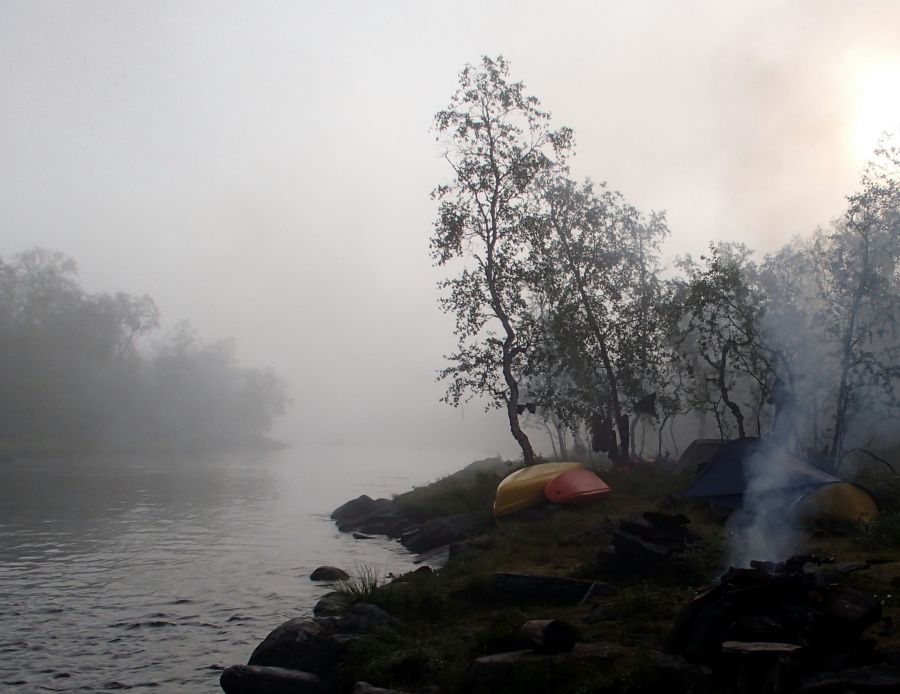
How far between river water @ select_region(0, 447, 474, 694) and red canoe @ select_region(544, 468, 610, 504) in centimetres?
540

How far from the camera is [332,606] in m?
14.6

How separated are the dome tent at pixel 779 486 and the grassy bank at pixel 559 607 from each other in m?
0.75

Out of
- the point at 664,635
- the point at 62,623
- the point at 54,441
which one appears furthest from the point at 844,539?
the point at 54,441

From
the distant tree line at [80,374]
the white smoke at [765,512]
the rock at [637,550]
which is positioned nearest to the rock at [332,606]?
the rock at [637,550]

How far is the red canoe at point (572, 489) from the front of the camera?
76.1 feet

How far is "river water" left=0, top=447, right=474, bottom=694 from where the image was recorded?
40.5ft

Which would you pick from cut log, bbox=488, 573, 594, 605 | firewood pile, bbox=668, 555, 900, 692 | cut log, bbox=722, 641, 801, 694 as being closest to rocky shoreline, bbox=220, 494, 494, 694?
cut log, bbox=488, 573, 594, 605

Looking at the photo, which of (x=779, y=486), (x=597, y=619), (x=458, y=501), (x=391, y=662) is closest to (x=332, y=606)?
(x=391, y=662)

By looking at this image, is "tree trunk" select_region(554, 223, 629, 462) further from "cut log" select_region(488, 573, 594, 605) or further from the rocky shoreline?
"cut log" select_region(488, 573, 594, 605)

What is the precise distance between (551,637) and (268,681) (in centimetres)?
426

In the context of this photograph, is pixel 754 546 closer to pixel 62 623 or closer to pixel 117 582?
pixel 62 623

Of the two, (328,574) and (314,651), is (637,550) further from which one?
(328,574)

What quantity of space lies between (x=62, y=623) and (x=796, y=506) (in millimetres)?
16881

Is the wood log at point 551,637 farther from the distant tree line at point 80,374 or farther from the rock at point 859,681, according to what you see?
the distant tree line at point 80,374
